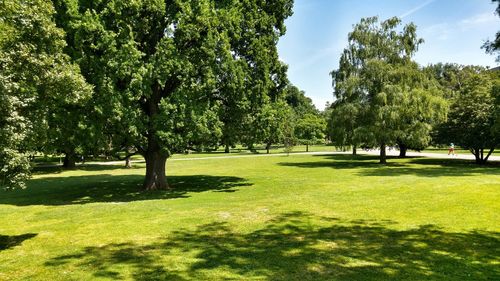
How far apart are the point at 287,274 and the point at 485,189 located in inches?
575

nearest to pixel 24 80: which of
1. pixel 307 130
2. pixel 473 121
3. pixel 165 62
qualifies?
pixel 165 62

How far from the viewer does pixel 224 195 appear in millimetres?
17906

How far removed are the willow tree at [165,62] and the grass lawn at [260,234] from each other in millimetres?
3612

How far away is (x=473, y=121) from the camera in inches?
1252

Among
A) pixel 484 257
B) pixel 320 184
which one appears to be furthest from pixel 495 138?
pixel 484 257

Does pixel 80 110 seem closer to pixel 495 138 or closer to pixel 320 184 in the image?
pixel 320 184

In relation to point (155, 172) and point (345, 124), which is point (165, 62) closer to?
point (155, 172)

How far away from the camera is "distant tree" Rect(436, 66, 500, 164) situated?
1219 inches

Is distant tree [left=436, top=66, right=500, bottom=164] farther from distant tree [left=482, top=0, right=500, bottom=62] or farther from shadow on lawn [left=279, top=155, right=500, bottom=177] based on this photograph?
distant tree [left=482, top=0, right=500, bottom=62]

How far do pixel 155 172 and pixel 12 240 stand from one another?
9838mm

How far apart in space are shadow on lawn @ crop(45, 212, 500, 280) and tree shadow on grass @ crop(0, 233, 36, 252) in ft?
8.80

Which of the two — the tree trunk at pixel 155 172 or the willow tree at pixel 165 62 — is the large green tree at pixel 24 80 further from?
the tree trunk at pixel 155 172

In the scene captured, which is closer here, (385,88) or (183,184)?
(183,184)

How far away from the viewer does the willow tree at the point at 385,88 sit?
31.3m
